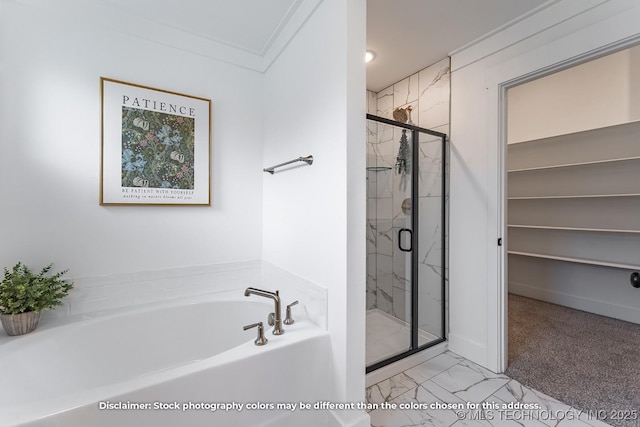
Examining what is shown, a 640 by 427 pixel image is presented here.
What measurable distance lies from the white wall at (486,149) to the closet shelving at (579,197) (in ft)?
5.69

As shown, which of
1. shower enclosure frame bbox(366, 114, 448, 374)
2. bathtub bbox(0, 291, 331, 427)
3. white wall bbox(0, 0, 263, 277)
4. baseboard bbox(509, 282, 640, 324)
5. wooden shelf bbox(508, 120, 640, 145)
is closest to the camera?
bathtub bbox(0, 291, 331, 427)

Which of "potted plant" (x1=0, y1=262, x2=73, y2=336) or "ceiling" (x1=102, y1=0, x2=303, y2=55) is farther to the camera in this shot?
"ceiling" (x1=102, y1=0, x2=303, y2=55)

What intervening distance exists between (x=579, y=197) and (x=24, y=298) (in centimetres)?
461

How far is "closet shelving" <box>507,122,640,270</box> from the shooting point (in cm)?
271

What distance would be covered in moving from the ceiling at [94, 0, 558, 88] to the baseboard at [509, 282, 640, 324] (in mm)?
Answer: 3120

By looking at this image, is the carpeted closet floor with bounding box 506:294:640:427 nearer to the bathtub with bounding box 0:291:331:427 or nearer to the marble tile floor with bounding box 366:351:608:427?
the marble tile floor with bounding box 366:351:608:427

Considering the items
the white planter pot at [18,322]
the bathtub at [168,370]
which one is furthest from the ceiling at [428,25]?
the white planter pot at [18,322]

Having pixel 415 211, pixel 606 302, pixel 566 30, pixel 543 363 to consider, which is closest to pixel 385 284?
pixel 415 211

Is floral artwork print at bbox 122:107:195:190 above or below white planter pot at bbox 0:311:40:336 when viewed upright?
above

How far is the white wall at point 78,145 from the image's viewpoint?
1490mm

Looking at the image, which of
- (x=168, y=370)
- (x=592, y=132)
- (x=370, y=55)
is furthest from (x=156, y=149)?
(x=592, y=132)

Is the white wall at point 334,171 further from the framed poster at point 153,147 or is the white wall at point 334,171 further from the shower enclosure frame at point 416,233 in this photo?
→ the shower enclosure frame at point 416,233

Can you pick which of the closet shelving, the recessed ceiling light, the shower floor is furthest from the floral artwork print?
the closet shelving

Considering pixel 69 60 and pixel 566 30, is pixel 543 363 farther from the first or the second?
pixel 69 60
